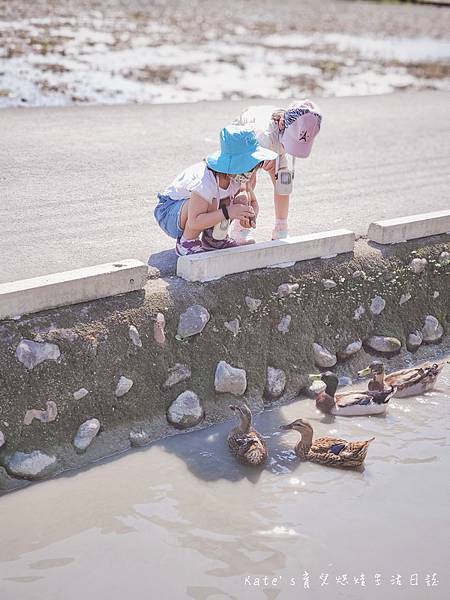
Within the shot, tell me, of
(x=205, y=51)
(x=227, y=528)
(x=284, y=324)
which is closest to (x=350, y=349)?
(x=284, y=324)

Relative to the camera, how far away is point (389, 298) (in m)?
7.98

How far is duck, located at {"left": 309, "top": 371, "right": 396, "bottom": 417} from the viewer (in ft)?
23.0

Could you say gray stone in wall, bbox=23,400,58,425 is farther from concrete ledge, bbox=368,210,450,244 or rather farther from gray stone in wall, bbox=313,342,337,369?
concrete ledge, bbox=368,210,450,244

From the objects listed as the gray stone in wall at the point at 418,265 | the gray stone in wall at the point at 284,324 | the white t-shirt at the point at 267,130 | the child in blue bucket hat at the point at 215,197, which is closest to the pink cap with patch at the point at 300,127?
the white t-shirt at the point at 267,130

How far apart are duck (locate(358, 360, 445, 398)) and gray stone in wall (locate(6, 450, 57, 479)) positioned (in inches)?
101

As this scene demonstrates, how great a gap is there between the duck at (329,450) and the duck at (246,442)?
10.4 inches

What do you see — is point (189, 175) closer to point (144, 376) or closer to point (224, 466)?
point (144, 376)

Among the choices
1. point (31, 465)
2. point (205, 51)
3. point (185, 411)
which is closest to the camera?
point (31, 465)

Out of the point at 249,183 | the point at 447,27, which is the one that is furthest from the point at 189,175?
the point at 447,27

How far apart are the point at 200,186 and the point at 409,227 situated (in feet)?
7.51

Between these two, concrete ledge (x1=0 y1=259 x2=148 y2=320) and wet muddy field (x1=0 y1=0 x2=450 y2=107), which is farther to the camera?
wet muddy field (x1=0 y1=0 x2=450 y2=107)

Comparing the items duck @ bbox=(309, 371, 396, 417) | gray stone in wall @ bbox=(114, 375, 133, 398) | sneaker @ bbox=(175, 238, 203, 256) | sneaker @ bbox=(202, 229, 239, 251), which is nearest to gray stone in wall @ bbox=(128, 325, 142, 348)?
gray stone in wall @ bbox=(114, 375, 133, 398)

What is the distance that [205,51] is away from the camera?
66.7 ft

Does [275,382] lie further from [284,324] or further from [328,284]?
[328,284]
